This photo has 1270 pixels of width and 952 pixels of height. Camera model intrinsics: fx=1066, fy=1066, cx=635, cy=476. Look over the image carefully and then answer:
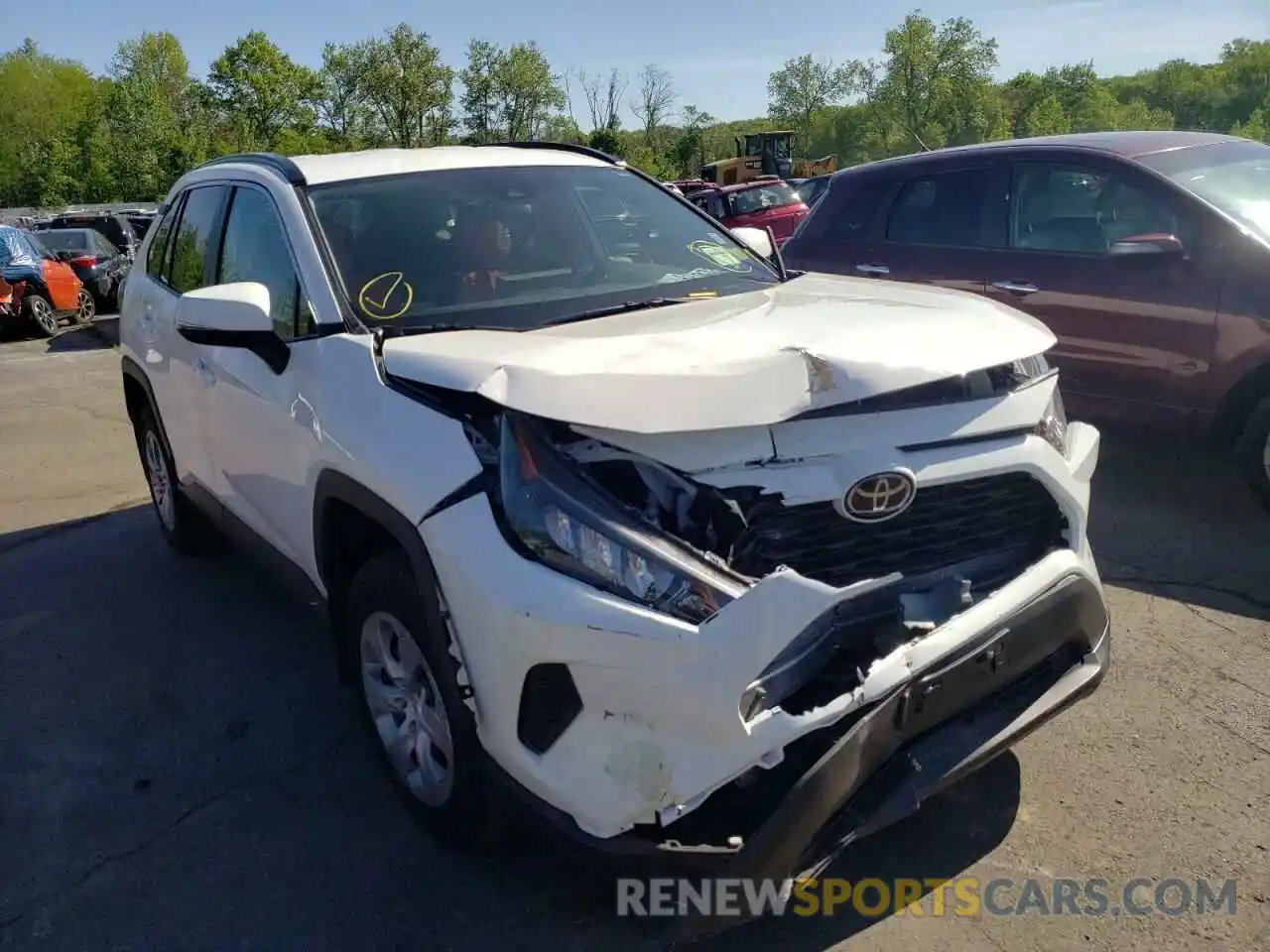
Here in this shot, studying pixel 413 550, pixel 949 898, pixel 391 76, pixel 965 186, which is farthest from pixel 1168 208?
pixel 391 76

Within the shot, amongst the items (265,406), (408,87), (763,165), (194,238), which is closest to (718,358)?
(265,406)

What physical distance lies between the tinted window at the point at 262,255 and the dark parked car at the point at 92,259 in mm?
15735

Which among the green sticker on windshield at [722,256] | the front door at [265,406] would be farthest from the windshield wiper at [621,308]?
the front door at [265,406]

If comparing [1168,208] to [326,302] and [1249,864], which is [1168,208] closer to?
[1249,864]

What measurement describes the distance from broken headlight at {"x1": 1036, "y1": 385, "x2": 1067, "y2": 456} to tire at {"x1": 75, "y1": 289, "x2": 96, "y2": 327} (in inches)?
686

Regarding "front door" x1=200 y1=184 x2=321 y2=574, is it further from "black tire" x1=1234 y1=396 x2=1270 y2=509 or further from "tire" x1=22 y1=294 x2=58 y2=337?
"tire" x1=22 y1=294 x2=58 y2=337

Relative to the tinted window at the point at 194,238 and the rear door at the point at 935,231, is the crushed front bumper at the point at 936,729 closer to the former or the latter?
the tinted window at the point at 194,238

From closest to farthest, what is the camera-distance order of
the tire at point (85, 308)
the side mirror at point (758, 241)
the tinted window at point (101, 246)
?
the side mirror at point (758, 241) → the tire at point (85, 308) → the tinted window at point (101, 246)

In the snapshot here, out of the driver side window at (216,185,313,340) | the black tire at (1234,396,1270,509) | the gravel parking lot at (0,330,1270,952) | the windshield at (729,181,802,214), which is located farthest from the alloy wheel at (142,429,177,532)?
the windshield at (729,181,802,214)

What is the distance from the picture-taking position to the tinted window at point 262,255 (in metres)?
3.42

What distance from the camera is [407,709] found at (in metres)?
2.92

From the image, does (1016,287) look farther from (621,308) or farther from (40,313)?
(40,313)

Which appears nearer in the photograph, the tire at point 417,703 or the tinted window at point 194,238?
the tire at point 417,703

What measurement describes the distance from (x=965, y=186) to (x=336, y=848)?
16.7ft
